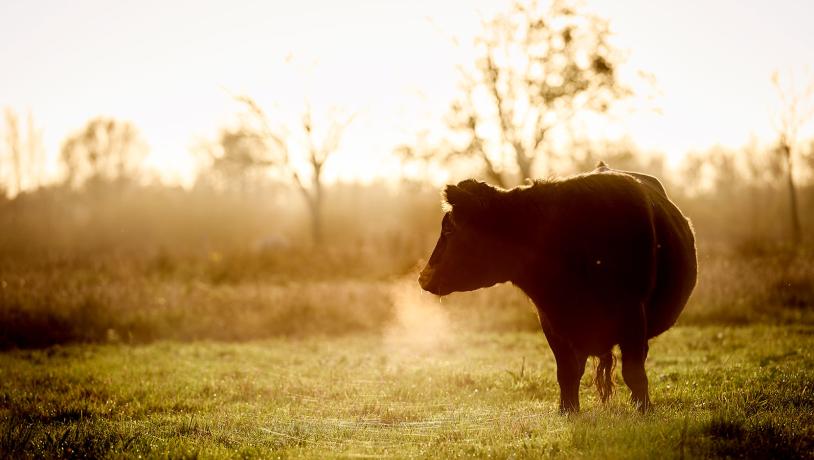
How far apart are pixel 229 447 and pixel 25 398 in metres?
5.21

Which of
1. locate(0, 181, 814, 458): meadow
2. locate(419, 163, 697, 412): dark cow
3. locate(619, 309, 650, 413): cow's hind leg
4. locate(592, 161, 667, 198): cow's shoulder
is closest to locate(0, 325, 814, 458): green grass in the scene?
locate(0, 181, 814, 458): meadow

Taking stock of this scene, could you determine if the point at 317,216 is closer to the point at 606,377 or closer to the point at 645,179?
the point at 645,179

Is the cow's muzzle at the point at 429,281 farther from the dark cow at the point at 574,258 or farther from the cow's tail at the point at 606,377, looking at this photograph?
the cow's tail at the point at 606,377

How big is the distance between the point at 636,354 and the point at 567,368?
33.4 inches

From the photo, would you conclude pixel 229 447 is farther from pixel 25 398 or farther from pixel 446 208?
pixel 25 398

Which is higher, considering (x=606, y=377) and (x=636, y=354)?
(x=636, y=354)

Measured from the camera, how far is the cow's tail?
859 cm

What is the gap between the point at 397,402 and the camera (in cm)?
979

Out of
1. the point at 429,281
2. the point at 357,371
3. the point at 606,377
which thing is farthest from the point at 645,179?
the point at 357,371

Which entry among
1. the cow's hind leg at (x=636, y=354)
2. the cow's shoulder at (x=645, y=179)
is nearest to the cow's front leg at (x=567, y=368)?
the cow's hind leg at (x=636, y=354)

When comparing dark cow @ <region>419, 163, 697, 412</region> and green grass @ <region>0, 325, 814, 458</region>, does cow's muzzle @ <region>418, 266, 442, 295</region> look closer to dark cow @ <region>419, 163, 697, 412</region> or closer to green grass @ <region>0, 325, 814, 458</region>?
dark cow @ <region>419, 163, 697, 412</region>

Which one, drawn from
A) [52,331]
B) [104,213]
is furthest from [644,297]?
[104,213]

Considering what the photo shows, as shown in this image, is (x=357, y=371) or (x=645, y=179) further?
(x=357, y=371)

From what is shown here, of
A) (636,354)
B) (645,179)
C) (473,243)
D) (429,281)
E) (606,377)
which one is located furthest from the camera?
(645,179)
